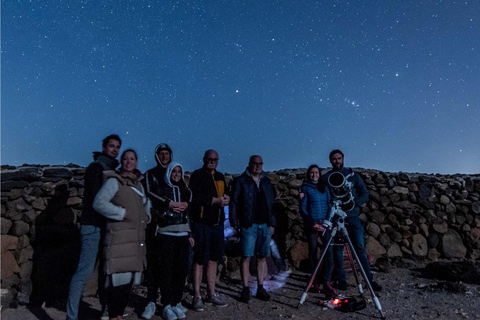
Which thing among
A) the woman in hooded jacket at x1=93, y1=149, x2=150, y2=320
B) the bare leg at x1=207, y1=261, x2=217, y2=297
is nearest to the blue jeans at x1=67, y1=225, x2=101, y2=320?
the woman in hooded jacket at x1=93, y1=149, x2=150, y2=320

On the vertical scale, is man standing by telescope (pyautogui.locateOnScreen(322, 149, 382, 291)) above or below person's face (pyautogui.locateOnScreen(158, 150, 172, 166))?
below

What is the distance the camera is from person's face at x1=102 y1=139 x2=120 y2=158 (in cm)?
382

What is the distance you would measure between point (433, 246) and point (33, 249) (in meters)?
8.55

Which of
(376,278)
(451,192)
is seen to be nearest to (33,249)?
(376,278)

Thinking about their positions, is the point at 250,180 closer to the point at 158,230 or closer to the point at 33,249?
the point at 158,230

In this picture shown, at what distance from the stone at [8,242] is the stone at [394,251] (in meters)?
7.58

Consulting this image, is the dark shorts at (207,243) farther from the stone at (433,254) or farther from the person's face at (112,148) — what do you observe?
the stone at (433,254)

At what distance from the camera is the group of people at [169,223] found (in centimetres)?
320

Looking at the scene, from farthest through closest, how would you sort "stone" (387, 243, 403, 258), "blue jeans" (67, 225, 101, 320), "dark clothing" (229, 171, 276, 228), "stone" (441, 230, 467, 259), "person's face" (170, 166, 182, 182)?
"stone" (441, 230, 467, 259), "stone" (387, 243, 403, 258), "dark clothing" (229, 171, 276, 228), "person's face" (170, 166, 182, 182), "blue jeans" (67, 225, 101, 320)

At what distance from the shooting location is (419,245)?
7.73 metres

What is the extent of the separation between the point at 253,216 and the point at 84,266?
7.83ft

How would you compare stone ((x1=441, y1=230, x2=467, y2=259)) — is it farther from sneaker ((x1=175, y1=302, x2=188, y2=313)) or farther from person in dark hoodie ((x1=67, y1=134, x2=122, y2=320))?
person in dark hoodie ((x1=67, y1=134, x2=122, y2=320))

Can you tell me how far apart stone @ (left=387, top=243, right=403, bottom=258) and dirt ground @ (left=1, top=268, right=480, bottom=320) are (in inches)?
64.2

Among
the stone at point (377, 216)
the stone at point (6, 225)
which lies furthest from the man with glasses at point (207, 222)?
the stone at point (377, 216)
